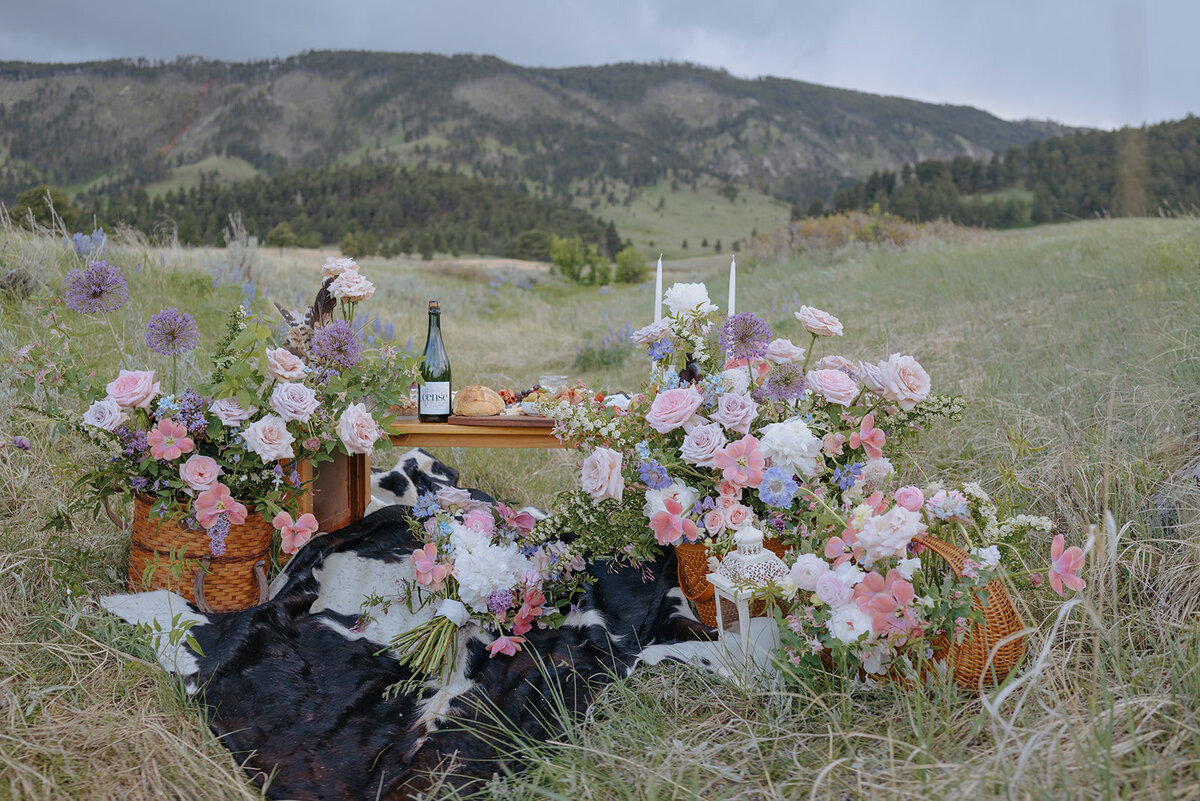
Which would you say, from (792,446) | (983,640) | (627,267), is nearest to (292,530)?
(792,446)

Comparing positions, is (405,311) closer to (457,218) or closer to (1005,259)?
(1005,259)

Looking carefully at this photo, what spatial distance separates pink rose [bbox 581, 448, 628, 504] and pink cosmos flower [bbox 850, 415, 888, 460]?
0.62 meters

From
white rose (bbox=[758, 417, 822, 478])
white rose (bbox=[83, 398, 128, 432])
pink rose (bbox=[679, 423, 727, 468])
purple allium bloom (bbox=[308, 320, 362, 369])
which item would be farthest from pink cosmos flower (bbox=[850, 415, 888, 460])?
white rose (bbox=[83, 398, 128, 432])

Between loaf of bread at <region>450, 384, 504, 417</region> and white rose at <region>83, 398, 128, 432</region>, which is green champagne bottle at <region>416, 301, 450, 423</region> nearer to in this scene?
loaf of bread at <region>450, 384, 504, 417</region>

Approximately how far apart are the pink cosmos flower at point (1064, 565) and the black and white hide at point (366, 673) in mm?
834

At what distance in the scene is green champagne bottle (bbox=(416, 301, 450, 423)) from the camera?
2.64 metres

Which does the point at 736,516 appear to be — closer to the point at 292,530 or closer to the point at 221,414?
the point at 292,530

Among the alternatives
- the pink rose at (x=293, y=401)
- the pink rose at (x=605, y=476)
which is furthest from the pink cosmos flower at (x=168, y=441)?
the pink rose at (x=605, y=476)

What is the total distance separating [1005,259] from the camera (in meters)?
7.68

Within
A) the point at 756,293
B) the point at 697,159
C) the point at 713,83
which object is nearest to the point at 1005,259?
the point at 756,293

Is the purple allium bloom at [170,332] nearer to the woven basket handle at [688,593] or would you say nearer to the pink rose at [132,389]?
the pink rose at [132,389]

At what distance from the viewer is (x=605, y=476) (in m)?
2.01

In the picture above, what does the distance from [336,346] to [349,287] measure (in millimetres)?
330

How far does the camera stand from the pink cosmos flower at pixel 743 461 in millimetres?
1902
